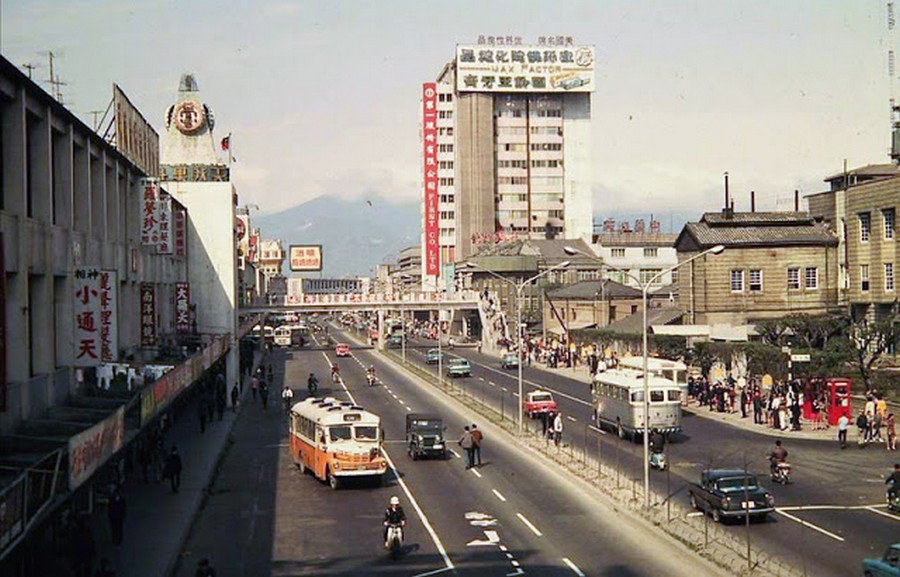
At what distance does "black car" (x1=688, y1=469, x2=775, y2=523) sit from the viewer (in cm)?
3195

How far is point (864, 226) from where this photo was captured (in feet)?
253

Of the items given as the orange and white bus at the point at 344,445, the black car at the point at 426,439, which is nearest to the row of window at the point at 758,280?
the black car at the point at 426,439

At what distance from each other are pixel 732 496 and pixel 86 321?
814 inches

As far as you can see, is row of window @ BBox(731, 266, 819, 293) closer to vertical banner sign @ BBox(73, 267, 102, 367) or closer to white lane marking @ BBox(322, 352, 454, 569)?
white lane marking @ BBox(322, 352, 454, 569)

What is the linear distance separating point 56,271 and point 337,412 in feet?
38.8

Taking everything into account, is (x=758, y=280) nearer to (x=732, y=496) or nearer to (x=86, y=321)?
(x=732, y=496)

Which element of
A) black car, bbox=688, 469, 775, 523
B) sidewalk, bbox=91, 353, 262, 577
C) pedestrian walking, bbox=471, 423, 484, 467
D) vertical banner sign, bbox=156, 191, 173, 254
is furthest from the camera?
vertical banner sign, bbox=156, 191, 173, 254

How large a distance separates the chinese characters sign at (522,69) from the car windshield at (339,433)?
513 feet

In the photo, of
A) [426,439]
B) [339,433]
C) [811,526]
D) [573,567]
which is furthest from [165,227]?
[811,526]

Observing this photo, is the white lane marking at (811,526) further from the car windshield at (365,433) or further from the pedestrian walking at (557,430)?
the pedestrian walking at (557,430)

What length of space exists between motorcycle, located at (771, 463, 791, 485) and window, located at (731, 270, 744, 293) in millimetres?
50082

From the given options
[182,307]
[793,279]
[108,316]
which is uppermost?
[793,279]

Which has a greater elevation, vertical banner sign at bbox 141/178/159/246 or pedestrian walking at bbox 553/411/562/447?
vertical banner sign at bbox 141/178/159/246

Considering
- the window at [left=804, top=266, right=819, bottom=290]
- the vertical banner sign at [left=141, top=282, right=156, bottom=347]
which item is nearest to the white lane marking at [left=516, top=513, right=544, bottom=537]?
the vertical banner sign at [left=141, top=282, right=156, bottom=347]
